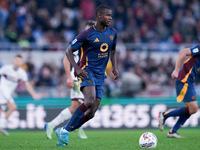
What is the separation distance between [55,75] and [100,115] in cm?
333

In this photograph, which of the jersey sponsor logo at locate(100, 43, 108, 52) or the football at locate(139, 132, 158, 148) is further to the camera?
the jersey sponsor logo at locate(100, 43, 108, 52)

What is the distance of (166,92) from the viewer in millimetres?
16078

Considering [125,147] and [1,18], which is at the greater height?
[1,18]

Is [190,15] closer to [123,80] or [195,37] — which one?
[195,37]

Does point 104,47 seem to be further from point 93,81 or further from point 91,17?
point 91,17

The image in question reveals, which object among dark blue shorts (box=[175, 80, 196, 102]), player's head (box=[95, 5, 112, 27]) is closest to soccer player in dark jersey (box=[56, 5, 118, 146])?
player's head (box=[95, 5, 112, 27])

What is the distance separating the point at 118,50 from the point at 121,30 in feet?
6.40

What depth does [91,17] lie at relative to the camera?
19.9 meters

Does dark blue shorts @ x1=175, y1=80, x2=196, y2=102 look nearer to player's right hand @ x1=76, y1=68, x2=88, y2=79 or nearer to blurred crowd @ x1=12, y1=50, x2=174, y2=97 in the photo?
player's right hand @ x1=76, y1=68, x2=88, y2=79

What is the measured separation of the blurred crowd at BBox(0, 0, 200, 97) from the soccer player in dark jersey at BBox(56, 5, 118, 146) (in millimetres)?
7041

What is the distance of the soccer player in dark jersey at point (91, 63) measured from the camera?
773 centimetres

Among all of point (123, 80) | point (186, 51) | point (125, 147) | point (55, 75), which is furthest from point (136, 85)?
point (125, 147)

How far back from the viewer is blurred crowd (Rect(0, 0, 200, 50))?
18422 millimetres

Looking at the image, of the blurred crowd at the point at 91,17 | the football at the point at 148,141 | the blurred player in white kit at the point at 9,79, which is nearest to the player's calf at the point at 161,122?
the football at the point at 148,141
